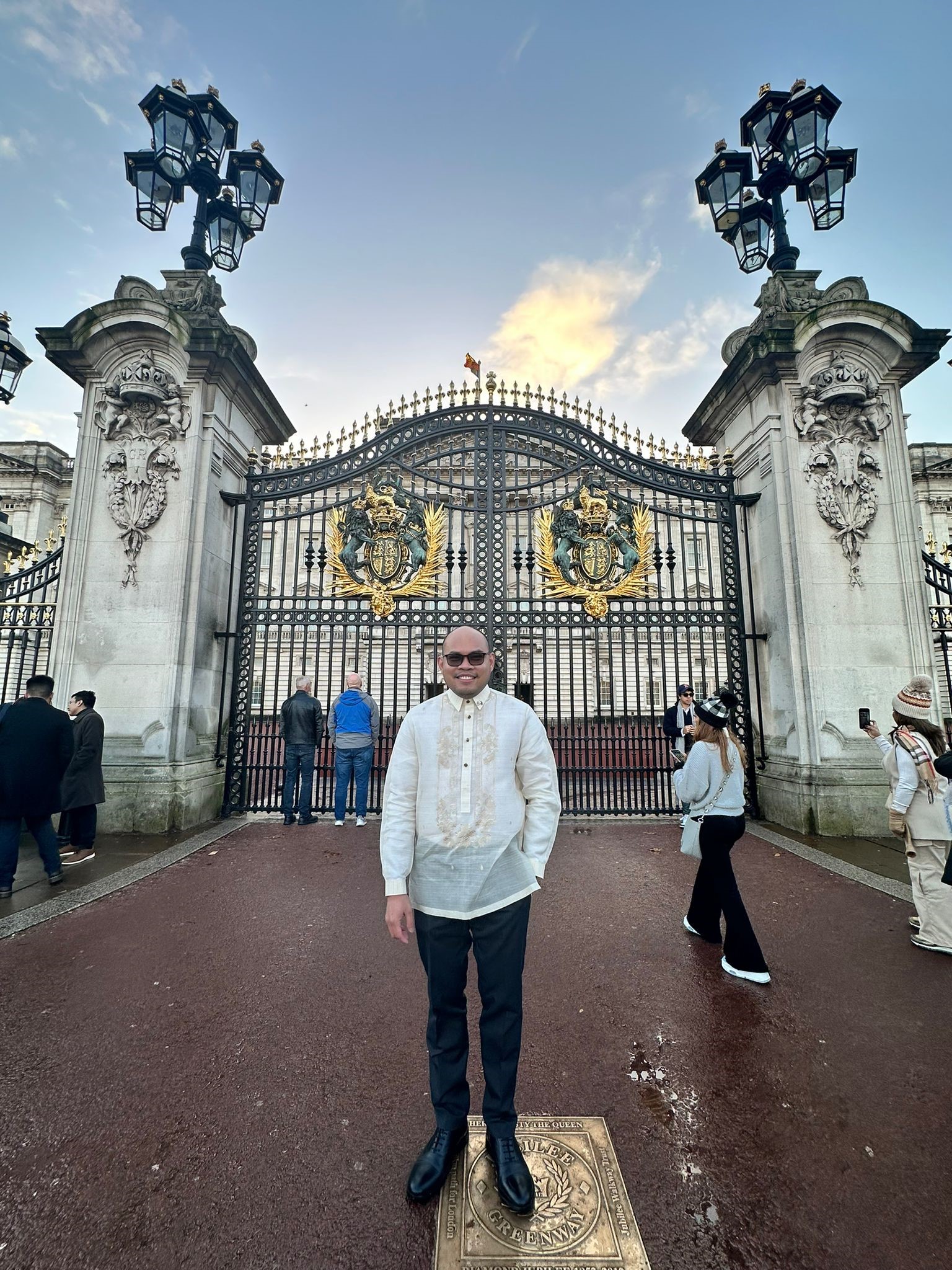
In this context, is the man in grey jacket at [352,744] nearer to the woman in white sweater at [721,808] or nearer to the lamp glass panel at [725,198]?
the woman in white sweater at [721,808]

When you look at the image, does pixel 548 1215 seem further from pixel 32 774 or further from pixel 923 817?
pixel 32 774

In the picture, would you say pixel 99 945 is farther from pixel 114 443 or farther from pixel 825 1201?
pixel 114 443

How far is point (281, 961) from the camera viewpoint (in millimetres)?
4234

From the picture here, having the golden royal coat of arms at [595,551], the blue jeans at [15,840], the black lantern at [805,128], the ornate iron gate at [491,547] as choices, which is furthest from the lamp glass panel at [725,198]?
the blue jeans at [15,840]

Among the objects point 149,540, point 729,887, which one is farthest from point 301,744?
point 729,887

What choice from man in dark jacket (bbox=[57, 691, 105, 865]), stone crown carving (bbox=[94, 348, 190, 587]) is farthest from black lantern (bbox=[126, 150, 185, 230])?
man in dark jacket (bbox=[57, 691, 105, 865])

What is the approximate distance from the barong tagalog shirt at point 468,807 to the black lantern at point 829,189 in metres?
10.8

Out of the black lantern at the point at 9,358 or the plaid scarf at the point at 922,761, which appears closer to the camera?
the plaid scarf at the point at 922,761

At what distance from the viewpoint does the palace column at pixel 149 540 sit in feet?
26.0

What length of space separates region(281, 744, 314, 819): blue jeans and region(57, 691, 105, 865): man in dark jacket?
2441 millimetres

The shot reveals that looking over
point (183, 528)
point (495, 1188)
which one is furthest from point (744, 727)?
point (183, 528)

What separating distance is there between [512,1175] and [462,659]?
1.95m

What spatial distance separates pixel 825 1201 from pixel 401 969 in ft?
8.68

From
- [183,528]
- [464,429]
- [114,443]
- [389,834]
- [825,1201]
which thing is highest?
[464,429]
